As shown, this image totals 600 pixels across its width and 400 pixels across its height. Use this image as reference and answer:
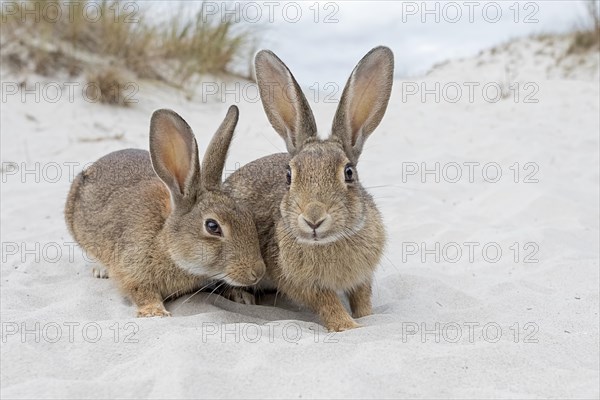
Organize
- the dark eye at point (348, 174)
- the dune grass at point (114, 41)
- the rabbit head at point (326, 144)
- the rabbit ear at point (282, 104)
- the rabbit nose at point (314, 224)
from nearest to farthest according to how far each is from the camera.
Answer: the rabbit nose at point (314, 224), the rabbit head at point (326, 144), the dark eye at point (348, 174), the rabbit ear at point (282, 104), the dune grass at point (114, 41)

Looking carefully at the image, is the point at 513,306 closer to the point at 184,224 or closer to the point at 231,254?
the point at 231,254

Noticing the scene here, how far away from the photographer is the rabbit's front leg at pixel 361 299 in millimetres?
4191

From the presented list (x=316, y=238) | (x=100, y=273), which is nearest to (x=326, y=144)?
(x=316, y=238)

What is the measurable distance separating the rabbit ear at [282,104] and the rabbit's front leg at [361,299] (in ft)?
3.10

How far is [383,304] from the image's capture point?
463 cm

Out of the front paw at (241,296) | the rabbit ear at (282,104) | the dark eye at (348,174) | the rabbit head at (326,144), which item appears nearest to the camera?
the rabbit head at (326,144)

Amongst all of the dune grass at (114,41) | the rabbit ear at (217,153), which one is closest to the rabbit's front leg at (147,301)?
the rabbit ear at (217,153)

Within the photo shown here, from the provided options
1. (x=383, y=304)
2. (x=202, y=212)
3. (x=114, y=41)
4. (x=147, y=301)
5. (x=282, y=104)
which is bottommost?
(x=383, y=304)

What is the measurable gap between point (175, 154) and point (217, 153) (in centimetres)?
27

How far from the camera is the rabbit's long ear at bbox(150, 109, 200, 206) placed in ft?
13.6

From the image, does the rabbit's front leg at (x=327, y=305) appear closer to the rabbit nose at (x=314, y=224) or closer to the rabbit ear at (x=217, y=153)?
the rabbit nose at (x=314, y=224)

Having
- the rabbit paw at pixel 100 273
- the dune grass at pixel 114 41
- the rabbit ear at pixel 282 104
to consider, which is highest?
the dune grass at pixel 114 41

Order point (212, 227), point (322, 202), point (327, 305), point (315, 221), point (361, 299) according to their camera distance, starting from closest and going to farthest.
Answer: point (315, 221) < point (322, 202) < point (327, 305) < point (212, 227) < point (361, 299)

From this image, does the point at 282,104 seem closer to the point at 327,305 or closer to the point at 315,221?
the point at 315,221
